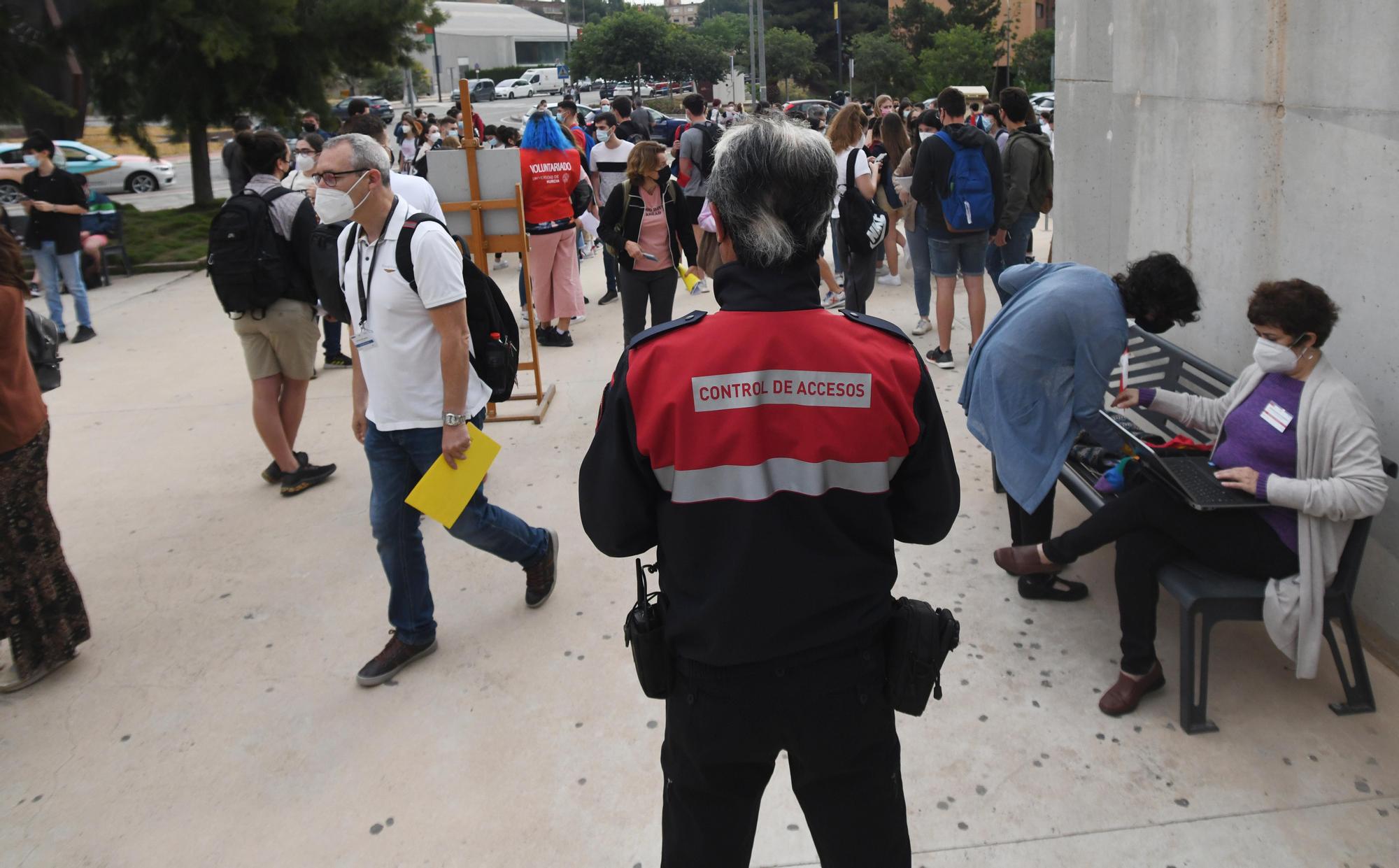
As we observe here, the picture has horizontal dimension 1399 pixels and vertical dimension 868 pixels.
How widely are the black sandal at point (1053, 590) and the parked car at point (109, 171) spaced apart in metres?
24.6

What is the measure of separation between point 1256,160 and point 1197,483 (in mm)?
1772

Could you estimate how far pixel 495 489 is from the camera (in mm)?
5855

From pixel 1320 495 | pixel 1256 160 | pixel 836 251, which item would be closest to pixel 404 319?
pixel 1320 495

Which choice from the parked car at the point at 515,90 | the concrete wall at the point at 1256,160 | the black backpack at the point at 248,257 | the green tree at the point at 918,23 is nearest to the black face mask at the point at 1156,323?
the concrete wall at the point at 1256,160

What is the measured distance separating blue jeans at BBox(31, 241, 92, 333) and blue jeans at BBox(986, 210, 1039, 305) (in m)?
8.02

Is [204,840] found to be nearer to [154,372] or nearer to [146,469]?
[146,469]

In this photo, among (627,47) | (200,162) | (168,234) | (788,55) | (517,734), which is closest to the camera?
(517,734)

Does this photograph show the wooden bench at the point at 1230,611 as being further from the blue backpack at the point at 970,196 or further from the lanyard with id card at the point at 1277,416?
the blue backpack at the point at 970,196

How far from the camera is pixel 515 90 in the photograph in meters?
64.6

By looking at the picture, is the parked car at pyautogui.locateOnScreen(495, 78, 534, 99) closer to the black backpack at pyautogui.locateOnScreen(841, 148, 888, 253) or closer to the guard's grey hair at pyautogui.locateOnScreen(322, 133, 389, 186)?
the black backpack at pyautogui.locateOnScreen(841, 148, 888, 253)

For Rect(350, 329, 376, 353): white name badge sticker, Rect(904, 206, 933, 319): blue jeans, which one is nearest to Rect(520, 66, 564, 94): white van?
Rect(904, 206, 933, 319): blue jeans

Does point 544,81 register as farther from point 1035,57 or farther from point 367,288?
point 367,288

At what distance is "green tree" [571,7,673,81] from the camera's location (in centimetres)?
7019

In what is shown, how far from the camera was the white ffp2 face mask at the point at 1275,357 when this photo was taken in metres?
3.38
